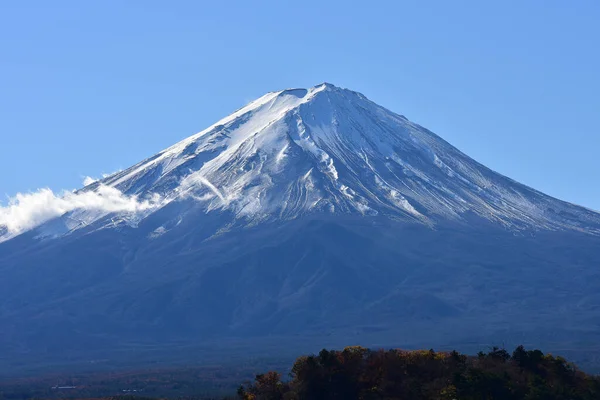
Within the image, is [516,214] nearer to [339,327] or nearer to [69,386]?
[339,327]

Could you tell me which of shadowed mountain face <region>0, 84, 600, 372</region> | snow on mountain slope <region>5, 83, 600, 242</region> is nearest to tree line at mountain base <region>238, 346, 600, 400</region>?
shadowed mountain face <region>0, 84, 600, 372</region>

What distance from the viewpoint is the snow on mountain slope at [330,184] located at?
176m

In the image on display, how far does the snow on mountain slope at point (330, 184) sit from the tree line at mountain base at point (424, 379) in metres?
114

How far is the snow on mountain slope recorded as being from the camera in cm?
17588

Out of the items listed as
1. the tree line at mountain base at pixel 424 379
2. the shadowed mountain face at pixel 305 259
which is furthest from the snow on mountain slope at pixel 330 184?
the tree line at mountain base at pixel 424 379

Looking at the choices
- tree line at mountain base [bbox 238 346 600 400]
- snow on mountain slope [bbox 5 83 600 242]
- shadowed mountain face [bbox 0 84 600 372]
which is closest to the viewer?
tree line at mountain base [bbox 238 346 600 400]

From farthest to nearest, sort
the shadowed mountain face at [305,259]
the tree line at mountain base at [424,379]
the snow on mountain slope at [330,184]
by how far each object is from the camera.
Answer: the snow on mountain slope at [330,184] → the shadowed mountain face at [305,259] → the tree line at mountain base at [424,379]

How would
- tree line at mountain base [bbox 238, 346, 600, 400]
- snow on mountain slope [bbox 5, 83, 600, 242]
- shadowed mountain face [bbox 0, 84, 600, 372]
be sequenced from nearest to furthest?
tree line at mountain base [bbox 238, 346, 600, 400], shadowed mountain face [bbox 0, 84, 600, 372], snow on mountain slope [bbox 5, 83, 600, 242]

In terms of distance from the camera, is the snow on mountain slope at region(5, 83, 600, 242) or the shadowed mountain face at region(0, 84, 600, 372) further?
the snow on mountain slope at region(5, 83, 600, 242)

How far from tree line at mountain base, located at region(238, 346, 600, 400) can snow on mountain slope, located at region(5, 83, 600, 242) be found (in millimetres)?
113644

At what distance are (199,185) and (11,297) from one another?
36.4 m

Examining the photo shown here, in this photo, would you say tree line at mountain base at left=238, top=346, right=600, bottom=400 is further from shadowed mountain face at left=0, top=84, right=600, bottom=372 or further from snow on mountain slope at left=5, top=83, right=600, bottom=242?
snow on mountain slope at left=5, top=83, right=600, bottom=242

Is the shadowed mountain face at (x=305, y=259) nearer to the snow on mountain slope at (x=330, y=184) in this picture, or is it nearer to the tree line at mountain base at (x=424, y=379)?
the snow on mountain slope at (x=330, y=184)

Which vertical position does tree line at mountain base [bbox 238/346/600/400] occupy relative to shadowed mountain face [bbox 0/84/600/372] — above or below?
below
